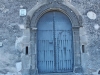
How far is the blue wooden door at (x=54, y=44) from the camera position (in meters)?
7.64

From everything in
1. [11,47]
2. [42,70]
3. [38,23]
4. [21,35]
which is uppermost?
[38,23]

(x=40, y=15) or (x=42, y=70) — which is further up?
(x=40, y=15)

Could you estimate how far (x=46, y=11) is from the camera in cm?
772

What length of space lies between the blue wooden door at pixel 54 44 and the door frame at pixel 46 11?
0.26m

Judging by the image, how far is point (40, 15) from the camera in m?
7.68

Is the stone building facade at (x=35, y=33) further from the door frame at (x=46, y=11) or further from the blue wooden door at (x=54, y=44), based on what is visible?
the blue wooden door at (x=54, y=44)

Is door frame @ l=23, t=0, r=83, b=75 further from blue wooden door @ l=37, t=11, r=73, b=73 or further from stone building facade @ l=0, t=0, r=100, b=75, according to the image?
blue wooden door @ l=37, t=11, r=73, b=73

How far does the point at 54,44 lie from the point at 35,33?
0.89 m

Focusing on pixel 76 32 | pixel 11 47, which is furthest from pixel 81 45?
pixel 11 47

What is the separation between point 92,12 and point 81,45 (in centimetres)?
142

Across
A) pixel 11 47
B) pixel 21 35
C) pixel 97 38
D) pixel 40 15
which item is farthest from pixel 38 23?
pixel 97 38

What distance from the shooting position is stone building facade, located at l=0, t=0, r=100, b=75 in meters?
7.34

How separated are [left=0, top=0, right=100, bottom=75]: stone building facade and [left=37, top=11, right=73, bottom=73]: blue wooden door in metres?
0.21

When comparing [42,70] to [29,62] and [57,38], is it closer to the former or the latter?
[29,62]
